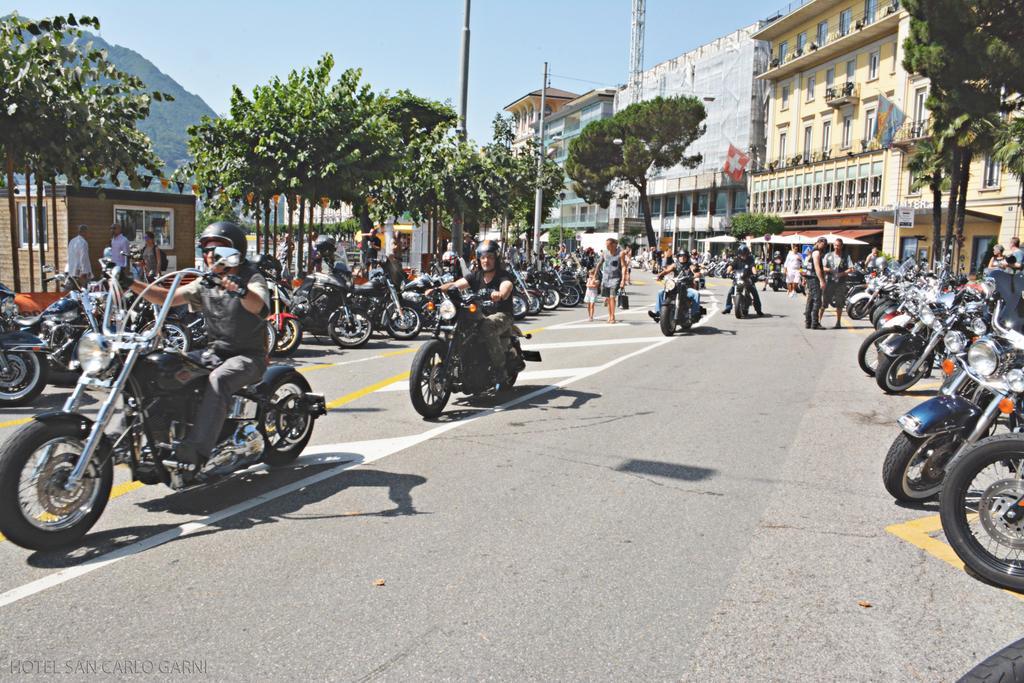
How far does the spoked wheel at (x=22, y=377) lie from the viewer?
8.00 meters

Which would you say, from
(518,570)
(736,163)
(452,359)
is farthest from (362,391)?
(736,163)

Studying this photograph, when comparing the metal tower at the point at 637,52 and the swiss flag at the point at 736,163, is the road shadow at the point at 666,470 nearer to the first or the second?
the swiss flag at the point at 736,163

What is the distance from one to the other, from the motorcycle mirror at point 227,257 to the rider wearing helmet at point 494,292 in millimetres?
3480

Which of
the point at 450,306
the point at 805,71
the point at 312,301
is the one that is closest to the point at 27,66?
the point at 312,301

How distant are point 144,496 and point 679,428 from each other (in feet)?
14.2

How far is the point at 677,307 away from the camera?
15273 millimetres

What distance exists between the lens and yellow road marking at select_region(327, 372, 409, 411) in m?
8.44

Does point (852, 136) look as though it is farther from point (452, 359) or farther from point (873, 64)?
point (452, 359)

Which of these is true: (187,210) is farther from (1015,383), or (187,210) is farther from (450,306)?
(1015,383)

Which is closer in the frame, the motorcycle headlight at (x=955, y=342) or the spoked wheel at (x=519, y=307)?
the motorcycle headlight at (x=955, y=342)

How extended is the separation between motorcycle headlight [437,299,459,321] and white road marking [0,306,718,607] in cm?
92

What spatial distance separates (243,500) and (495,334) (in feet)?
12.1

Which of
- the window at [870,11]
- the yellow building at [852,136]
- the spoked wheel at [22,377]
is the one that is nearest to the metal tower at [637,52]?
the yellow building at [852,136]

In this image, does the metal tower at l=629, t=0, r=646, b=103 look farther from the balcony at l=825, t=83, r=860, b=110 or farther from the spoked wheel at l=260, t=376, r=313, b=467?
the spoked wheel at l=260, t=376, r=313, b=467
